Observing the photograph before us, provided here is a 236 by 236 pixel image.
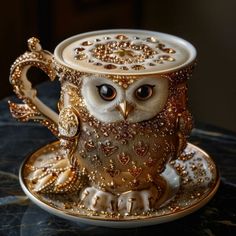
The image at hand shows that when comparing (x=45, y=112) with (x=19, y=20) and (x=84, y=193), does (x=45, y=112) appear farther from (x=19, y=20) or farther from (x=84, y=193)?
(x=19, y=20)

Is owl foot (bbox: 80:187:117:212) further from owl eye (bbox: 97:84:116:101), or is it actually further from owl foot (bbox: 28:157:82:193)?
owl eye (bbox: 97:84:116:101)

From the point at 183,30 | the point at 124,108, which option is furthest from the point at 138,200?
the point at 183,30

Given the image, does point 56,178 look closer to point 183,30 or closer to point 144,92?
point 144,92

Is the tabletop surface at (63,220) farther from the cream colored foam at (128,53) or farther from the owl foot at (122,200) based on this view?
the cream colored foam at (128,53)

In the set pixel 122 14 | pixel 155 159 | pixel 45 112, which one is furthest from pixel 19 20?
pixel 155 159

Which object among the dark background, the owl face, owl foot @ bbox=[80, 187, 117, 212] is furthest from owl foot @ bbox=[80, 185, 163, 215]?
the dark background

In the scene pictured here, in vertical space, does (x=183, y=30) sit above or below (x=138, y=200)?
below

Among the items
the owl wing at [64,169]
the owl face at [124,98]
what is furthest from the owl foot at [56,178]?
the owl face at [124,98]
